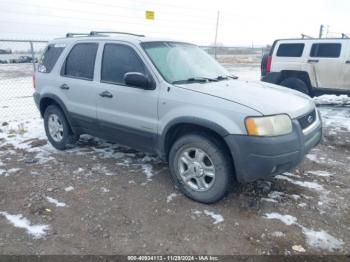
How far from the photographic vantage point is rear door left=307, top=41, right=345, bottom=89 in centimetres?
857

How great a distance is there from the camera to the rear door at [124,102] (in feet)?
12.8

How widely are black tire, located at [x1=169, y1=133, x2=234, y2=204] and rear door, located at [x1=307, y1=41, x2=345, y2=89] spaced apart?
6592mm

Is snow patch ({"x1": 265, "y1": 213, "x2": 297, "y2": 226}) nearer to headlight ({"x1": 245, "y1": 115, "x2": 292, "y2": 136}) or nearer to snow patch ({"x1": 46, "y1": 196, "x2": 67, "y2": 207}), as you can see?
headlight ({"x1": 245, "y1": 115, "x2": 292, "y2": 136})

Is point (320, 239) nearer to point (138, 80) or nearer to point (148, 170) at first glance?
point (148, 170)

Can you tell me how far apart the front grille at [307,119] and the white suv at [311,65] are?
5.41 metres

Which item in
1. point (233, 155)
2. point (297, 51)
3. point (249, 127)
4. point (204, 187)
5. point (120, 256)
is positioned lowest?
point (120, 256)

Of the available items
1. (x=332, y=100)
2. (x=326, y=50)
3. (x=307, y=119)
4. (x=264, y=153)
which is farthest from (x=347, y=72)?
(x=264, y=153)

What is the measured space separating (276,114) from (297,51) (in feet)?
22.0

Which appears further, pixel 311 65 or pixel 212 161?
pixel 311 65

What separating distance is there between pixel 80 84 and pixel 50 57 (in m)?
1.04

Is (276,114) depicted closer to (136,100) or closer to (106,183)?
(136,100)

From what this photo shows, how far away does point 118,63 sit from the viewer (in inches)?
167

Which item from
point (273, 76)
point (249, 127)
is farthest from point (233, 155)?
point (273, 76)

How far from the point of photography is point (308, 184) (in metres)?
4.14
